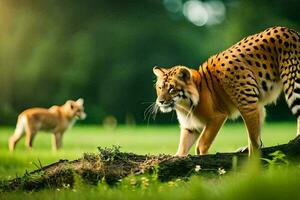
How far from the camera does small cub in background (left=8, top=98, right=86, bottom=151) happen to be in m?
9.07

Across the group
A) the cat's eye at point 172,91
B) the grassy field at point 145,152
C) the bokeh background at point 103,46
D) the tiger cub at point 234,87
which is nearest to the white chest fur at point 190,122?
the tiger cub at point 234,87

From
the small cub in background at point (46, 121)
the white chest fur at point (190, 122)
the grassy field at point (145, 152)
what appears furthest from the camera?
the small cub in background at point (46, 121)

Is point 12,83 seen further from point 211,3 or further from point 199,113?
point 199,113

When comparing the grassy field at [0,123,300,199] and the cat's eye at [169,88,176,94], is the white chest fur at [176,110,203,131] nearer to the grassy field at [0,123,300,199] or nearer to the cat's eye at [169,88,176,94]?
the cat's eye at [169,88,176,94]

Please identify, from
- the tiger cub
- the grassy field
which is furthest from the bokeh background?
the tiger cub

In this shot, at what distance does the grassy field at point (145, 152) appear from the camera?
2418 millimetres

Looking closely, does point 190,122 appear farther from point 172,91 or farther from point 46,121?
point 46,121

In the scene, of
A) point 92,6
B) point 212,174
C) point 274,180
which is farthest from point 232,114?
point 92,6

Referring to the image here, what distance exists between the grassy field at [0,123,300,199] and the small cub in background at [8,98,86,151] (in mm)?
163

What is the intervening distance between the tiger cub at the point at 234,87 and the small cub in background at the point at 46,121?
4.34 m

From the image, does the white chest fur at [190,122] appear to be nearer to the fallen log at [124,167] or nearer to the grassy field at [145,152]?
the fallen log at [124,167]

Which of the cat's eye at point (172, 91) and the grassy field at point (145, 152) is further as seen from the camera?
the cat's eye at point (172, 91)

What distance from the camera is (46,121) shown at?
9.42 meters

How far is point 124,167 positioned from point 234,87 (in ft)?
3.93
